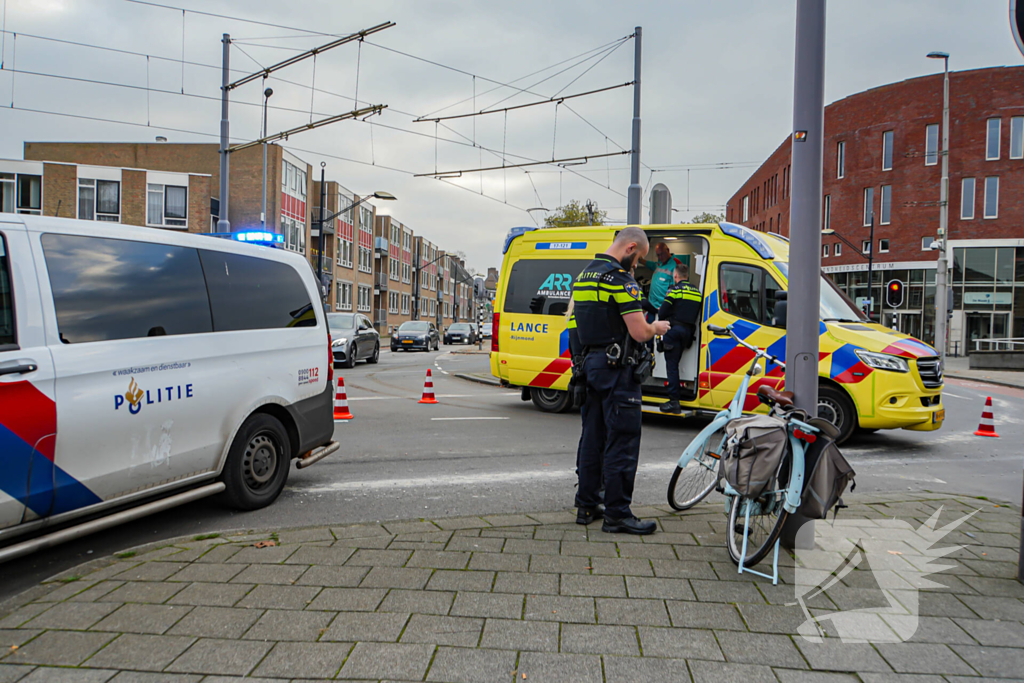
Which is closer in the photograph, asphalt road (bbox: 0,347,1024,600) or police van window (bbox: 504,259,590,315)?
asphalt road (bbox: 0,347,1024,600)

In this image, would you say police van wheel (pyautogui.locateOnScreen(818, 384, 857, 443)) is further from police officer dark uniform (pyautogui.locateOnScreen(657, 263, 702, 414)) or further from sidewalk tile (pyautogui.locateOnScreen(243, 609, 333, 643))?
sidewalk tile (pyautogui.locateOnScreen(243, 609, 333, 643))

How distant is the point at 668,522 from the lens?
171 inches

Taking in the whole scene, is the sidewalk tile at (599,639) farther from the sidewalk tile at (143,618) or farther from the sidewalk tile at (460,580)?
the sidewalk tile at (143,618)

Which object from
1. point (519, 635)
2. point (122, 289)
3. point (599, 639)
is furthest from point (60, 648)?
point (599, 639)

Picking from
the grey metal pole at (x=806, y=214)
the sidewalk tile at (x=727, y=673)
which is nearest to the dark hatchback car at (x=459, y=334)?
the grey metal pole at (x=806, y=214)

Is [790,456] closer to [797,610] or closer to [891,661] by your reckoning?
[797,610]

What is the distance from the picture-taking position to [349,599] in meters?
3.10

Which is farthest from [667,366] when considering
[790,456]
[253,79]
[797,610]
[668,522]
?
[253,79]

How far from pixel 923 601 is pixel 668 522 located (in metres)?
1.47

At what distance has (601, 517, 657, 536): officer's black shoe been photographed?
405 centimetres

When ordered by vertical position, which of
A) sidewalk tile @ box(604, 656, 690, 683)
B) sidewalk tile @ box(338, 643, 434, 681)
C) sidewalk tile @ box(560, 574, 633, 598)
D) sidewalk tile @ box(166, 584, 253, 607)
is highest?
sidewalk tile @ box(560, 574, 633, 598)

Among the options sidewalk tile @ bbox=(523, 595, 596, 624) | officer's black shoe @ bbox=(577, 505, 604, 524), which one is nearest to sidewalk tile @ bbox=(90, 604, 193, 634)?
sidewalk tile @ bbox=(523, 595, 596, 624)

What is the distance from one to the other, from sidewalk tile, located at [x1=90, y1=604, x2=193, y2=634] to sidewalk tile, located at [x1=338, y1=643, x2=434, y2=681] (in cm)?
87

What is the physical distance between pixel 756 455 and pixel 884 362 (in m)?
4.77
